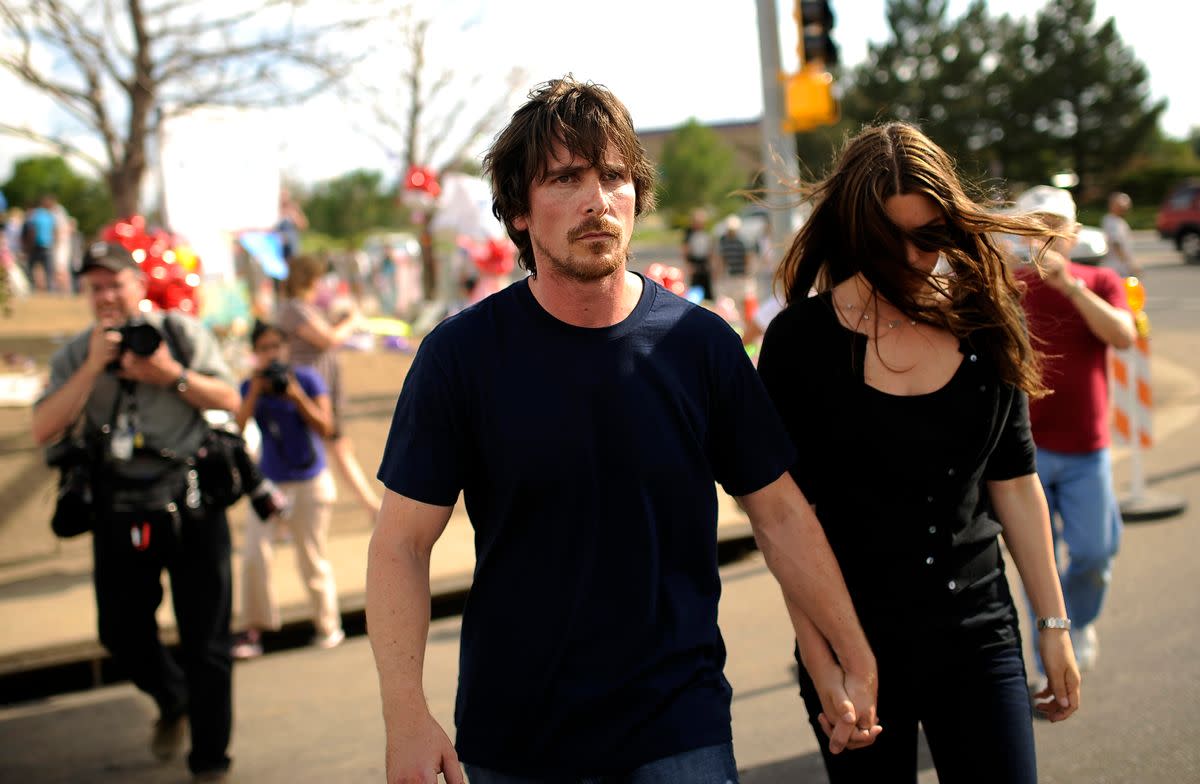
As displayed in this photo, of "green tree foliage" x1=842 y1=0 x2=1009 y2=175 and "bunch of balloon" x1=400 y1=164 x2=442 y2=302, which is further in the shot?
"green tree foliage" x1=842 y1=0 x2=1009 y2=175

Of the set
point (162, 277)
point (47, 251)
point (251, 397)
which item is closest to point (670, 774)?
point (162, 277)

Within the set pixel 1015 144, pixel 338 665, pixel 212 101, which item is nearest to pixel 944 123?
pixel 1015 144

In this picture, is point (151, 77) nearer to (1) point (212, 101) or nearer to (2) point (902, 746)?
(1) point (212, 101)

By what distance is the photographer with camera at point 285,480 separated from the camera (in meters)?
6.34

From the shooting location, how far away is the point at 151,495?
441cm

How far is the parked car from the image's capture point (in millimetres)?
31125

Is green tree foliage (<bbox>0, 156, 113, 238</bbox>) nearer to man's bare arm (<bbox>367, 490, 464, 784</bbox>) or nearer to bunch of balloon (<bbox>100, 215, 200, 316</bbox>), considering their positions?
bunch of balloon (<bbox>100, 215, 200, 316</bbox>)

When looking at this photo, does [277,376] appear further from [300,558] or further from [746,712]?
[746,712]

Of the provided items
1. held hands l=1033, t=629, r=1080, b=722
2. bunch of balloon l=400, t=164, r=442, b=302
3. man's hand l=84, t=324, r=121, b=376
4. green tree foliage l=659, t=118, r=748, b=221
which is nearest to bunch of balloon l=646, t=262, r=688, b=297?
man's hand l=84, t=324, r=121, b=376

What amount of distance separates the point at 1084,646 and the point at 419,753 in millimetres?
3898

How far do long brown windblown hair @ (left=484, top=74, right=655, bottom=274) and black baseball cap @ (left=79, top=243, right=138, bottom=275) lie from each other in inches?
97.3

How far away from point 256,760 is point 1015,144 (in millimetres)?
69652

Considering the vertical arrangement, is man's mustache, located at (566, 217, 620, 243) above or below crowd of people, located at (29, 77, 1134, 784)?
above

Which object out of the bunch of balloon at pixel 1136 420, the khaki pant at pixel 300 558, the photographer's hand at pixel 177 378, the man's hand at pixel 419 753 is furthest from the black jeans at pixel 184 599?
the bunch of balloon at pixel 1136 420
